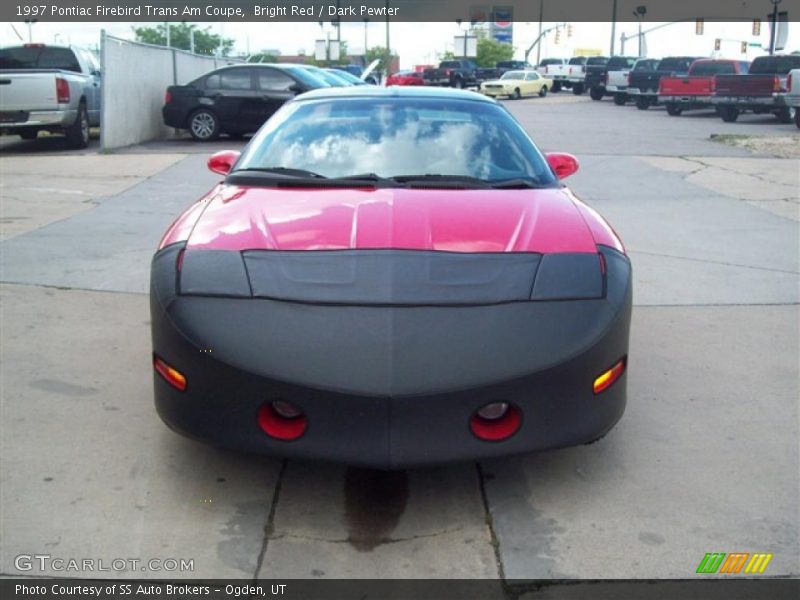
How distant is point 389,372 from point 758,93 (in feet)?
78.0

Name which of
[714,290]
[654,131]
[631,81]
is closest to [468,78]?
[631,81]

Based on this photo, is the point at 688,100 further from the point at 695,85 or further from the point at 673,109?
the point at 673,109

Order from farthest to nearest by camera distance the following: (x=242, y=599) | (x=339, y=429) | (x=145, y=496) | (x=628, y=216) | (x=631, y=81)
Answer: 1. (x=631, y=81)
2. (x=628, y=216)
3. (x=145, y=496)
4. (x=339, y=429)
5. (x=242, y=599)

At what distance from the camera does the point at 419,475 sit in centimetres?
376

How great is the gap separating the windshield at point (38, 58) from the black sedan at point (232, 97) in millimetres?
1969

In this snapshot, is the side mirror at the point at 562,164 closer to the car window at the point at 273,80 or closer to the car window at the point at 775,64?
the car window at the point at 273,80

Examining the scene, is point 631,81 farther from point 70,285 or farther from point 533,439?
point 533,439

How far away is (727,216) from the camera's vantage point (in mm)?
9516

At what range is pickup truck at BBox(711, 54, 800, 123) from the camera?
2391 cm

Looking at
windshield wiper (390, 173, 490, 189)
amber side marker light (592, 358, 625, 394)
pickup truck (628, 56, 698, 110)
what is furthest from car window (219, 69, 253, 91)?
pickup truck (628, 56, 698, 110)

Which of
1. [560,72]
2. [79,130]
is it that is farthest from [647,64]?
[79,130]

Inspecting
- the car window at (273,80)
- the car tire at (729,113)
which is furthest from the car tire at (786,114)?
the car window at (273,80)

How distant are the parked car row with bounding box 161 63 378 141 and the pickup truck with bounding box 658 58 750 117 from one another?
Answer: 1347cm

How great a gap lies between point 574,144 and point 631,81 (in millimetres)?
17656
